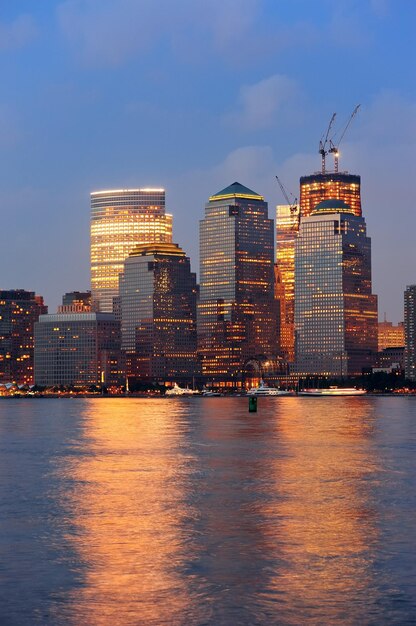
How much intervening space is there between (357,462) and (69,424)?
307 feet

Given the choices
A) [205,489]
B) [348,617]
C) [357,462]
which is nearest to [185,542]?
[348,617]

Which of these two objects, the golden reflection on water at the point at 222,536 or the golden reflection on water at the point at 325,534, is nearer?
the golden reflection on water at the point at 222,536

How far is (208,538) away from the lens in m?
59.1

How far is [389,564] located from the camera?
52219mm

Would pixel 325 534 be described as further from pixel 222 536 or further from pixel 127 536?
pixel 127 536

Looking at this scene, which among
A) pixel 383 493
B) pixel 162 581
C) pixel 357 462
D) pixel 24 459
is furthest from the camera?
pixel 24 459

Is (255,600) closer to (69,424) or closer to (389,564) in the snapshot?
(389,564)

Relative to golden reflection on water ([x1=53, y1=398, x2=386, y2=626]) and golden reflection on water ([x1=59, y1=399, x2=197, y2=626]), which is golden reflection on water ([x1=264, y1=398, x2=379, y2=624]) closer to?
golden reflection on water ([x1=53, y1=398, x2=386, y2=626])

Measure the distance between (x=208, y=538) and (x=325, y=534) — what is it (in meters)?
6.23


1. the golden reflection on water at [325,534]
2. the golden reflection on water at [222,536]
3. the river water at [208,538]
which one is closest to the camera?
the river water at [208,538]

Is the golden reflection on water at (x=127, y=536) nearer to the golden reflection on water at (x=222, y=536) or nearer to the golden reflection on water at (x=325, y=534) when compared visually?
the golden reflection on water at (x=222, y=536)

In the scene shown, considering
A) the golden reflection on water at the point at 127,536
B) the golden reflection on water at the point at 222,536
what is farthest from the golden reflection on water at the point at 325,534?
the golden reflection on water at the point at 127,536

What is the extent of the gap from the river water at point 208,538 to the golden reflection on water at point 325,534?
0.33 ft

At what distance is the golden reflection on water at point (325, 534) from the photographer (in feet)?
148
